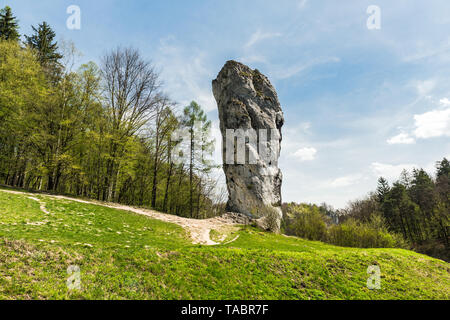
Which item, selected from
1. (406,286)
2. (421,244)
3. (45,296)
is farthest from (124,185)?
(421,244)

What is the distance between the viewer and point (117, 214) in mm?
13133

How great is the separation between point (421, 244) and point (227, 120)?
4054 centimetres

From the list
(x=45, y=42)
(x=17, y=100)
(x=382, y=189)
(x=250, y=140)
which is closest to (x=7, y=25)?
(x=45, y=42)

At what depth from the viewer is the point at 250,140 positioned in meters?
21.7

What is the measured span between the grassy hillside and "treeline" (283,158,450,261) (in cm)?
900

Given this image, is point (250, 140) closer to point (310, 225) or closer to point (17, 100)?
point (310, 225)

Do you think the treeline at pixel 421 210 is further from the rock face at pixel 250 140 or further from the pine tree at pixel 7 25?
the pine tree at pixel 7 25

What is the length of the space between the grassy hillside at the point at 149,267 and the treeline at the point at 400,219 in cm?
900

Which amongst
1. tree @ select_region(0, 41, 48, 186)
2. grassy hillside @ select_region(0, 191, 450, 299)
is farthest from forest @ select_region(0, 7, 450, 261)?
grassy hillside @ select_region(0, 191, 450, 299)

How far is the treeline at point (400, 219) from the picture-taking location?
69.2 ft

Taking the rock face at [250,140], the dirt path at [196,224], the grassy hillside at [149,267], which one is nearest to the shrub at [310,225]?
the rock face at [250,140]

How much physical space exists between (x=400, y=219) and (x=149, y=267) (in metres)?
47.7
